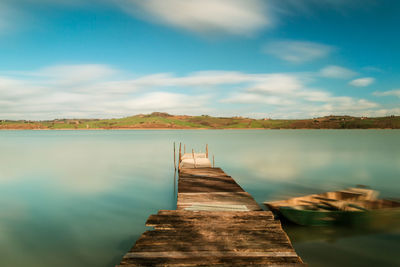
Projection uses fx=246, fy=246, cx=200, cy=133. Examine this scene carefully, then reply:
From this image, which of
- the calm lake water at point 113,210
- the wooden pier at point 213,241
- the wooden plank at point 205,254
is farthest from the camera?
the calm lake water at point 113,210

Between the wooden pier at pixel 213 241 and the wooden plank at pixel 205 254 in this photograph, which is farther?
the wooden plank at pixel 205 254

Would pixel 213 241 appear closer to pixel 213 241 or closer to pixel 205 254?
pixel 213 241

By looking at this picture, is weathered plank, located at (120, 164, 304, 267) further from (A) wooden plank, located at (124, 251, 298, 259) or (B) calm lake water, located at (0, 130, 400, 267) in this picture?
(B) calm lake water, located at (0, 130, 400, 267)

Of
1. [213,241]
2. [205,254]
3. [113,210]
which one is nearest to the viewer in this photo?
[205,254]

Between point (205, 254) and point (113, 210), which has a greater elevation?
point (205, 254)

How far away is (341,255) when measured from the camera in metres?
9.12

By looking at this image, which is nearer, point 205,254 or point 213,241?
point 205,254

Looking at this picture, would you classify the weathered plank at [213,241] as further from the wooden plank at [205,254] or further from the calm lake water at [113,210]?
the calm lake water at [113,210]

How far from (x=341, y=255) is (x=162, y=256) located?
7051 millimetres

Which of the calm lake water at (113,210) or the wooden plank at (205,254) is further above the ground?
the wooden plank at (205,254)

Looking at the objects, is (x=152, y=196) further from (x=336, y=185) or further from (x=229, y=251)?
(x=336, y=185)

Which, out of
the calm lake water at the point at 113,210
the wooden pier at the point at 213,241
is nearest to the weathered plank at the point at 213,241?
the wooden pier at the point at 213,241

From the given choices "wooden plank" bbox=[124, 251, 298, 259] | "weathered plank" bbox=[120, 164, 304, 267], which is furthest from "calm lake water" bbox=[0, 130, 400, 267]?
"wooden plank" bbox=[124, 251, 298, 259]

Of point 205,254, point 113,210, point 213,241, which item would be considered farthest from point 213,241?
point 113,210
